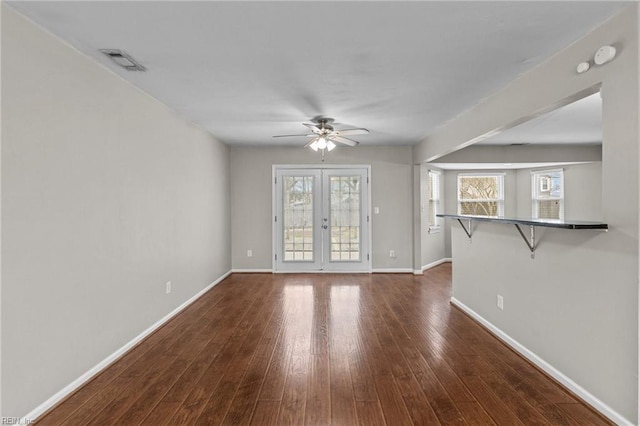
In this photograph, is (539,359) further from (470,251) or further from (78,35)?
(78,35)

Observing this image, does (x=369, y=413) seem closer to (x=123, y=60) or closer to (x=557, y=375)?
(x=557, y=375)

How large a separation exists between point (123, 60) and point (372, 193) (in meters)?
4.57

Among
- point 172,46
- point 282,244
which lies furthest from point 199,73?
point 282,244

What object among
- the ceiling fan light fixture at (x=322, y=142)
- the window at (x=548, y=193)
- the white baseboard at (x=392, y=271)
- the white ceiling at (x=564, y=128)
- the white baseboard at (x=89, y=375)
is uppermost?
the white ceiling at (x=564, y=128)

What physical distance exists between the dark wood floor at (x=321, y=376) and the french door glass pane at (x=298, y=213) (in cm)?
229

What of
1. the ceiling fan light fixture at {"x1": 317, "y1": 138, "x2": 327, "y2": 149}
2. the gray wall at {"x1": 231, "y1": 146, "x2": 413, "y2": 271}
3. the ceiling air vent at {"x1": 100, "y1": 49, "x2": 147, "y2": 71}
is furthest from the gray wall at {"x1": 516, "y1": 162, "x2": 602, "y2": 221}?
the ceiling air vent at {"x1": 100, "y1": 49, "x2": 147, "y2": 71}

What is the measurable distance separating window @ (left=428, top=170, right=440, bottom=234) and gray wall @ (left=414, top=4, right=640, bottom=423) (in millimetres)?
3825

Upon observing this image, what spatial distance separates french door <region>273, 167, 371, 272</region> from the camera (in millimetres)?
6340

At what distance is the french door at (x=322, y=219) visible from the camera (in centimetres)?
634

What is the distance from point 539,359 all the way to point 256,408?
7.18ft

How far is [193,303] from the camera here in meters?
4.45

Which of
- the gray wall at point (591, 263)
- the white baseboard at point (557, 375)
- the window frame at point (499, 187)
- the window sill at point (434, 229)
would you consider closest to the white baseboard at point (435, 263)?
the window sill at point (434, 229)

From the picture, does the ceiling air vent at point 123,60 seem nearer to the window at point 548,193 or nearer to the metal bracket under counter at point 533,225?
the metal bracket under counter at point 533,225

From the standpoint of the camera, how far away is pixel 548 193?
712cm
